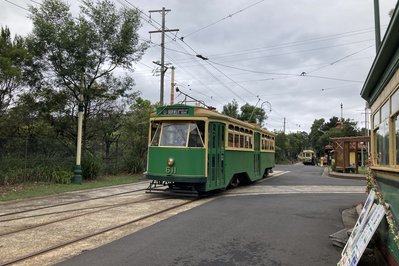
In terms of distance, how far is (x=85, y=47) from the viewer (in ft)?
64.1

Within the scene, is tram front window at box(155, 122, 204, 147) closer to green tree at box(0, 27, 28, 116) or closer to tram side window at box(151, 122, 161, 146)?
tram side window at box(151, 122, 161, 146)

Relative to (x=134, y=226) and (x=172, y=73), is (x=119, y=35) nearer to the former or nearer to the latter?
(x=172, y=73)

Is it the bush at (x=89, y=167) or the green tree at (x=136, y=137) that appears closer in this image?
the bush at (x=89, y=167)

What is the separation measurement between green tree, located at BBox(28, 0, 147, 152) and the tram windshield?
23.5 feet

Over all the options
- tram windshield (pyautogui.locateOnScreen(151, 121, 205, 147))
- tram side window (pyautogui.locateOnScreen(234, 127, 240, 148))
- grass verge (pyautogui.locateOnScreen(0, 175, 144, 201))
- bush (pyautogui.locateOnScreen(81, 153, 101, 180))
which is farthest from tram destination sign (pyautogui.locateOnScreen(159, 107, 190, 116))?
bush (pyautogui.locateOnScreen(81, 153, 101, 180))

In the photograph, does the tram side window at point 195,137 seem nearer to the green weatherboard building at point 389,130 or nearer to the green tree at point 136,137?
the green weatherboard building at point 389,130

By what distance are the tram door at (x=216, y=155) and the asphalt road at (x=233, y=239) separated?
2.05 m

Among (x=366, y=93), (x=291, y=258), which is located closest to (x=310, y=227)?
(x=291, y=258)

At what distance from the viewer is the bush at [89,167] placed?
2053 centimetres

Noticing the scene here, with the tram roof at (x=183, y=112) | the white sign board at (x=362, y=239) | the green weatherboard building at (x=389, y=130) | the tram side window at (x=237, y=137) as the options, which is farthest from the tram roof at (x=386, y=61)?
the tram side window at (x=237, y=137)

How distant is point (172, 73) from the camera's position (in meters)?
29.3

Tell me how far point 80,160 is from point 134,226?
38.7 ft

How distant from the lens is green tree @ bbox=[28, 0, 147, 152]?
18938 mm

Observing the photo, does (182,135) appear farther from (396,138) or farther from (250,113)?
(250,113)
